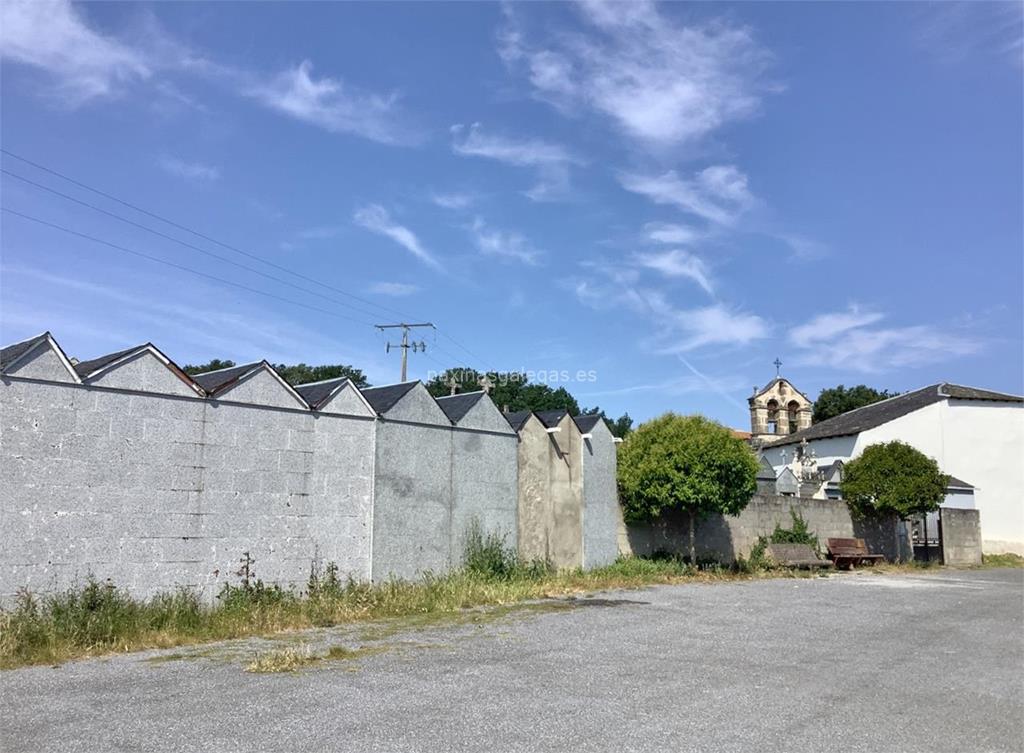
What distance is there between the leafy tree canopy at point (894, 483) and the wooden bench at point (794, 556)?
149 inches

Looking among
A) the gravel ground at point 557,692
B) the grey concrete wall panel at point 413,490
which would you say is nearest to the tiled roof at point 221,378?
the grey concrete wall panel at point 413,490

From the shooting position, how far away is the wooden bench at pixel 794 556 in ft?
68.4

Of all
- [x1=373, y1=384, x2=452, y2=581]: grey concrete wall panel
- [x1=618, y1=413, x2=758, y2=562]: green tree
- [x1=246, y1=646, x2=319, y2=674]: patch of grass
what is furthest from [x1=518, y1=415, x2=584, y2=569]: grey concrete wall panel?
[x1=246, y1=646, x2=319, y2=674]: patch of grass

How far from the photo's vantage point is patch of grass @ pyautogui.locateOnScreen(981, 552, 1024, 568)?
89.7ft

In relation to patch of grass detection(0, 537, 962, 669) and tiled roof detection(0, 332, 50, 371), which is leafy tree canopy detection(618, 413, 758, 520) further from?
tiled roof detection(0, 332, 50, 371)

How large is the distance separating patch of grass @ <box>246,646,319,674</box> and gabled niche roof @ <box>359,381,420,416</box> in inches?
243

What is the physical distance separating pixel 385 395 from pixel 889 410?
30312 millimetres

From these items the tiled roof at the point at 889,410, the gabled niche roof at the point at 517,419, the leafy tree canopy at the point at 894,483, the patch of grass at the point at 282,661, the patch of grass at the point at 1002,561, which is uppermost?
the tiled roof at the point at 889,410

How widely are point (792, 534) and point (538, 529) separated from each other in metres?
9.30


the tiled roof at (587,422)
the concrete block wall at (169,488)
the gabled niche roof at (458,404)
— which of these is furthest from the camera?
the tiled roof at (587,422)

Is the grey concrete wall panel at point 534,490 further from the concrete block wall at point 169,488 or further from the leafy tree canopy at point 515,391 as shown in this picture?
the leafy tree canopy at point 515,391

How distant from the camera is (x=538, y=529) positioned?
1683 centimetres

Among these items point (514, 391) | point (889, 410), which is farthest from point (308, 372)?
point (889, 410)

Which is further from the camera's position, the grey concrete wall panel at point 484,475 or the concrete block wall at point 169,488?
the grey concrete wall panel at point 484,475
